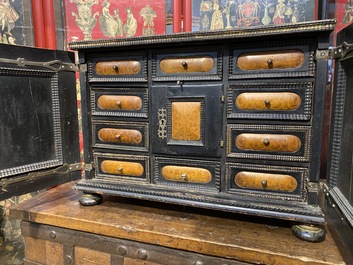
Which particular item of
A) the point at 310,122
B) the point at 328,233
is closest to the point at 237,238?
the point at 328,233

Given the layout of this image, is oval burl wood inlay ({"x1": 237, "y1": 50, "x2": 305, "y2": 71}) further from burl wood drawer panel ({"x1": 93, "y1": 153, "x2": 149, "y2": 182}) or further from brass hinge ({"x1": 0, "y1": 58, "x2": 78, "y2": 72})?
brass hinge ({"x1": 0, "y1": 58, "x2": 78, "y2": 72})

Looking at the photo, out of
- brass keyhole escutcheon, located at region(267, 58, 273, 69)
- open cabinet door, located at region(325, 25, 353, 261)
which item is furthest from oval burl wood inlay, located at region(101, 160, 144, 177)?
open cabinet door, located at region(325, 25, 353, 261)

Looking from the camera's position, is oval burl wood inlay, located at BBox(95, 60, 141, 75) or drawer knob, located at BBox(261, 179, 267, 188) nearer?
drawer knob, located at BBox(261, 179, 267, 188)

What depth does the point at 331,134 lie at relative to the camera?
1147 mm

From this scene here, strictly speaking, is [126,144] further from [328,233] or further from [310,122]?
[328,233]

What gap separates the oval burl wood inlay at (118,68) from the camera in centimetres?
126

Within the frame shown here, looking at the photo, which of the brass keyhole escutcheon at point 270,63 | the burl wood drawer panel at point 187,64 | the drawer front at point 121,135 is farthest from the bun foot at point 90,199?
the brass keyhole escutcheon at point 270,63

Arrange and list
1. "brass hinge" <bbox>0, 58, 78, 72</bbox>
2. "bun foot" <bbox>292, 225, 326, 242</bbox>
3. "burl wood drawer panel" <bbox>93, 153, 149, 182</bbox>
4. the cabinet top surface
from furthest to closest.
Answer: "burl wood drawer panel" <bbox>93, 153, 149, 182</bbox>
"brass hinge" <bbox>0, 58, 78, 72</bbox>
"bun foot" <bbox>292, 225, 326, 242</bbox>
the cabinet top surface

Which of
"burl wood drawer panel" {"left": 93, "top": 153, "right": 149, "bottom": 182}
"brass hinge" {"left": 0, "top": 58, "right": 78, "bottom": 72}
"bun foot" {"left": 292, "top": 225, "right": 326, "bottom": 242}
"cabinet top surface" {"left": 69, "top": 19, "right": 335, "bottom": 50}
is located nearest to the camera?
"cabinet top surface" {"left": 69, "top": 19, "right": 335, "bottom": 50}

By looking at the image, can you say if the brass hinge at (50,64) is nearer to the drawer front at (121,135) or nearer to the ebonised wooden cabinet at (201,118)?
the ebonised wooden cabinet at (201,118)

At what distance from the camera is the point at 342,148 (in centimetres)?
107

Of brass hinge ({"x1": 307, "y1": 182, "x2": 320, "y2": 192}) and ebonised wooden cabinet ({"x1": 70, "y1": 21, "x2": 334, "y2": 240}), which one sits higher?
ebonised wooden cabinet ({"x1": 70, "y1": 21, "x2": 334, "y2": 240})

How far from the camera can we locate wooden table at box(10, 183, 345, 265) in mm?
1025

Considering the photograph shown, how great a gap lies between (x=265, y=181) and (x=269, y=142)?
17 cm
